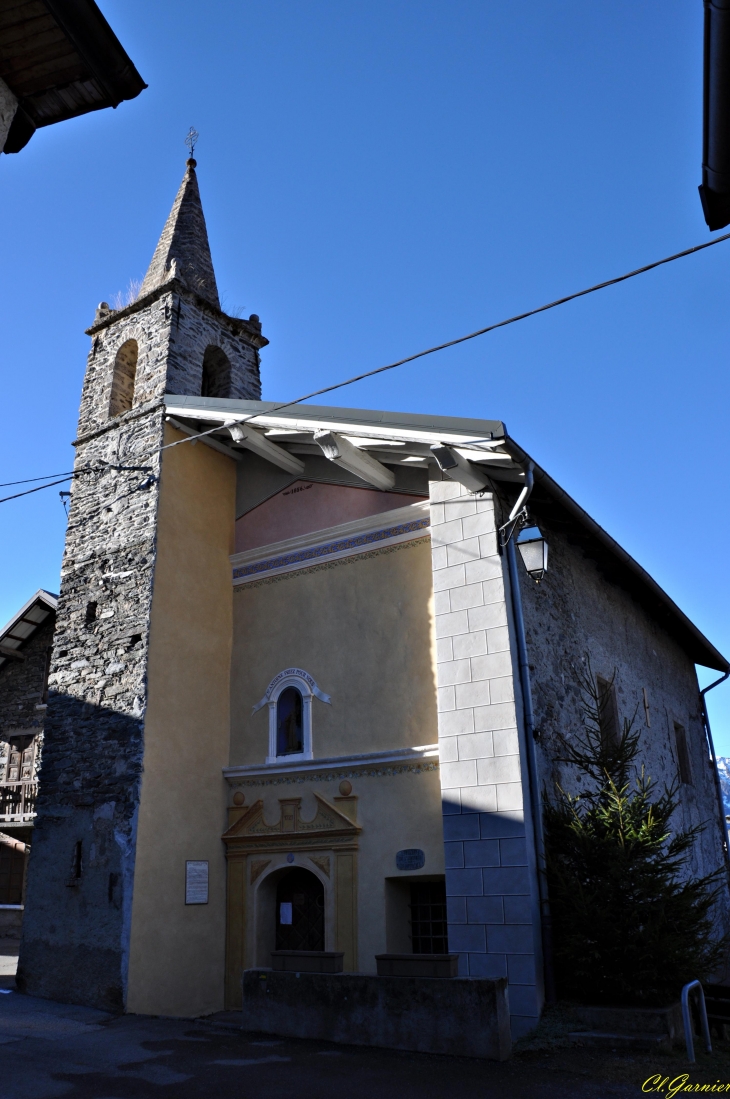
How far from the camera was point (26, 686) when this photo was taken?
19.5 m

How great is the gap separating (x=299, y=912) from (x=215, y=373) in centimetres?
851

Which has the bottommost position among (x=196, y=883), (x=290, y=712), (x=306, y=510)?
(x=196, y=883)

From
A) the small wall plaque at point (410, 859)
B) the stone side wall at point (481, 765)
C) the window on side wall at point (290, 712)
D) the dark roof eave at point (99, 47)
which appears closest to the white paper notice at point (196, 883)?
the window on side wall at point (290, 712)

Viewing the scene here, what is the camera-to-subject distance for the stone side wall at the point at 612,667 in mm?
10281

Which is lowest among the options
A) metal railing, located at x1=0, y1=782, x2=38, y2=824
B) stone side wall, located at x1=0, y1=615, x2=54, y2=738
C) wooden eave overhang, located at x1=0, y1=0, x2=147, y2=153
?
metal railing, located at x1=0, y1=782, x2=38, y2=824

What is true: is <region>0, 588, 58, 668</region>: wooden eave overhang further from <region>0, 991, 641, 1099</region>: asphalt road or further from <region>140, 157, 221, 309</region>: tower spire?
<region>0, 991, 641, 1099</region>: asphalt road

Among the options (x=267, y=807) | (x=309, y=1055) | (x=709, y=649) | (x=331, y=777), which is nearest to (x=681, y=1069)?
(x=309, y=1055)

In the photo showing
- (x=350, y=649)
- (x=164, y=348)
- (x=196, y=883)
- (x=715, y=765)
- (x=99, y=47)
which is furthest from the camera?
(x=715, y=765)

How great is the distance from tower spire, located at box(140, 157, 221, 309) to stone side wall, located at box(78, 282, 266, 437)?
39 centimetres

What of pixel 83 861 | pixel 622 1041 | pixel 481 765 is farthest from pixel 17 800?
pixel 622 1041

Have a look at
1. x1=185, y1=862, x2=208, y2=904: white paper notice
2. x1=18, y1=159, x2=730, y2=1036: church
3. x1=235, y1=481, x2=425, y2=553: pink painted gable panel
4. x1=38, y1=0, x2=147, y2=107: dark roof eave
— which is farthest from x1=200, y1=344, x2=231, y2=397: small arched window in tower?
x1=38, y1=0, x2=147, y2=107: dark roof eave

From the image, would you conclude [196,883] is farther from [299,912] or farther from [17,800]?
[17,800]

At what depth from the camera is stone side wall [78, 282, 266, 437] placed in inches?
519

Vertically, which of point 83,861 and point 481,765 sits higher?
point 481,765
